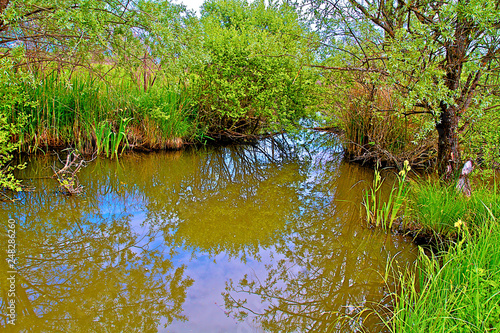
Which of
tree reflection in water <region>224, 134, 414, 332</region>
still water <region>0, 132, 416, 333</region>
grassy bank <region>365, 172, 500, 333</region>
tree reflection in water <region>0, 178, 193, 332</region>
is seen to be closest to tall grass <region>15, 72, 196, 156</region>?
still water <region>0, 132, 416, 333</region>

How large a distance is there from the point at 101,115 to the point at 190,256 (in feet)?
14.4

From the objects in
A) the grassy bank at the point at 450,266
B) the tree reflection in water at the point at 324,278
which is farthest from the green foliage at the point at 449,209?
the tree reflection in water at the point at 324,278

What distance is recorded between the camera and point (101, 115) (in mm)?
6434

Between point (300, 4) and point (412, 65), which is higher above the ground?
point (300, 4)

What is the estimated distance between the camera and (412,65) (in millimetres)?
3715

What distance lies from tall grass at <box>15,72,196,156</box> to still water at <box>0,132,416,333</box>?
0.71 m

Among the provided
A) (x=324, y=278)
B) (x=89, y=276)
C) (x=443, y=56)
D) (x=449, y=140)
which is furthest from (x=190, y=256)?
(x=443, y=56)

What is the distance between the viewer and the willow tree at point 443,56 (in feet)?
11.5

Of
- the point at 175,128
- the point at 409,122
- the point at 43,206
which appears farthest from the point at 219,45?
the point at 43,206

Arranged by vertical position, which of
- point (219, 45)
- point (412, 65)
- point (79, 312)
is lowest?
point (79, 312)

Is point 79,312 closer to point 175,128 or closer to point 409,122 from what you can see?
point 175,128

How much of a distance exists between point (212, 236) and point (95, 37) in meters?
3.00

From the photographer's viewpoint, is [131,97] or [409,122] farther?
[131,97]

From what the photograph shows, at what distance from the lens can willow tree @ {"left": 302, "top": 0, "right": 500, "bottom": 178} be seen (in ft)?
11.5
